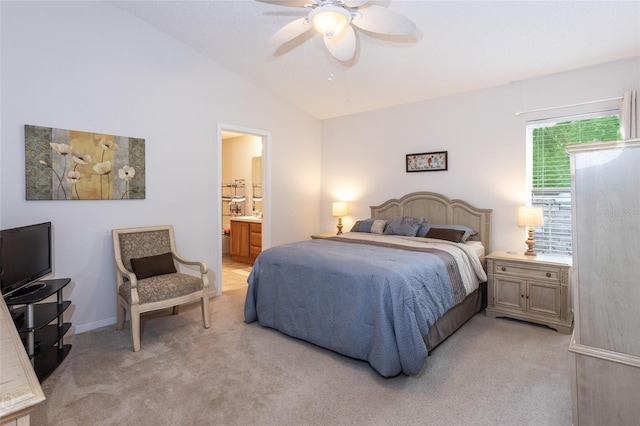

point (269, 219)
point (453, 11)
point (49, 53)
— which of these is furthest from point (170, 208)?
point (453, 11)

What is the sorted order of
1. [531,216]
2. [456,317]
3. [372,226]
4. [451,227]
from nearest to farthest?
[456,317] → [531,216] → [451,227] → [372,226]

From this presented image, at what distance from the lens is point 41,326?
2432 mm

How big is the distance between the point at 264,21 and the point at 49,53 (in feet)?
6.42

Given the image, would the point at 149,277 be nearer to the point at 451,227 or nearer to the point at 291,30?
the point at 291,30

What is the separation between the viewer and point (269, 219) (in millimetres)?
5125

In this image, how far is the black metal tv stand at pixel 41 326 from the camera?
2394 mm

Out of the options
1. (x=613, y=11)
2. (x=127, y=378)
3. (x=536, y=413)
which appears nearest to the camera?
(x=536, y=413)

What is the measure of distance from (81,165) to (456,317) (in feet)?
12.6

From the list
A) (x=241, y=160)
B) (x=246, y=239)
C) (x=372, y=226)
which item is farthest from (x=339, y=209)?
(x=241, y=160)

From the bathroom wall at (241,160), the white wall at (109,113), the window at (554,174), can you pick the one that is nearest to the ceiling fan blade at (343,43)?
the white wall at (109,113)

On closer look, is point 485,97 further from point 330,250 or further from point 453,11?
point 330,250

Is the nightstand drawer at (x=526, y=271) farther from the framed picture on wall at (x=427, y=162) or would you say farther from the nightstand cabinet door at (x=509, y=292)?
the framed picture on wall at (x=427, y=162)

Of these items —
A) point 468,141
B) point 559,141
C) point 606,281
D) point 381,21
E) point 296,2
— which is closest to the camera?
point 606,281

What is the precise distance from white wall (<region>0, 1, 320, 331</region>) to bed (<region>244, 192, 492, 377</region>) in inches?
57.7
